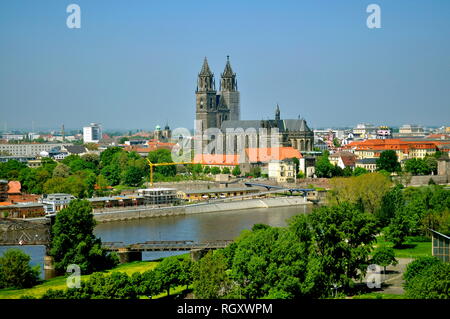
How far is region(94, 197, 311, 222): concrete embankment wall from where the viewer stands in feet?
72.6

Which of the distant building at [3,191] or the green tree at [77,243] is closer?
the green tree at [77,243]

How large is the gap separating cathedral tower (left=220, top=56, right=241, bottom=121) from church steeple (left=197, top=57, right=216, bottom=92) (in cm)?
105

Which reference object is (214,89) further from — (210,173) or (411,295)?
(411,295)

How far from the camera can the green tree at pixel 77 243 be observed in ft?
44.0

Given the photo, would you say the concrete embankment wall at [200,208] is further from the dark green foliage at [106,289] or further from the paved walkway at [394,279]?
the dark green foliage at [106,289]

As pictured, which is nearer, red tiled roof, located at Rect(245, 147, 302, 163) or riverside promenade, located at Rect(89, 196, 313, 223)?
riverside promenade, located at Rect(89, 196, 313, 223)

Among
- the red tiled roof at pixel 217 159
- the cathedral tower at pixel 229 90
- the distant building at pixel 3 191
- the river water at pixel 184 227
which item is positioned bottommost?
the river water at pixel 184 227

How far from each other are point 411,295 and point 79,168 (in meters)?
26.5

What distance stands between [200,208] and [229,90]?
20110mm

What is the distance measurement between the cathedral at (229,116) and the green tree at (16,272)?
2721 cm

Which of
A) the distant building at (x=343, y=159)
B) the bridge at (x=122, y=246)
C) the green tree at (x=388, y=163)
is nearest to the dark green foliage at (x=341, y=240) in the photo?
the bridge at (x=122, y=246)

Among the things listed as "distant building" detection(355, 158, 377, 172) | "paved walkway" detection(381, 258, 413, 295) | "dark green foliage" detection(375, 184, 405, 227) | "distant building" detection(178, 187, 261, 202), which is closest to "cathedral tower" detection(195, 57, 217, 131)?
"distant building" detection(355, 158, 377, 172)

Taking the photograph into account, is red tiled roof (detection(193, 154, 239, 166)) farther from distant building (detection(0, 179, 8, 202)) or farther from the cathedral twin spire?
distant building (detection(0, 179, 8, 202))

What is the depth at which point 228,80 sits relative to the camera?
143ft
